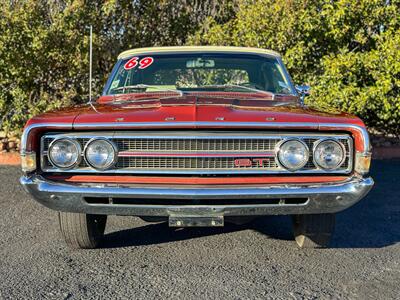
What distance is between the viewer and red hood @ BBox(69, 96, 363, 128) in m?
2.84

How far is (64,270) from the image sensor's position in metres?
3.19

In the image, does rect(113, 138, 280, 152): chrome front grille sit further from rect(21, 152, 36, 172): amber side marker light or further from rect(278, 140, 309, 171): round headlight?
rect(21, 152, 36, 172): amber side marker light

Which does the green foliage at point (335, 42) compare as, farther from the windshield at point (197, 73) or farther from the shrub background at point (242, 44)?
the windshield at point (197, 73)

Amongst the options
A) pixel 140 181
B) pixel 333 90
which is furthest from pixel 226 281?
pixel 333 90

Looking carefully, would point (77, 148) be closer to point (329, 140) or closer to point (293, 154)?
point (293, 154)

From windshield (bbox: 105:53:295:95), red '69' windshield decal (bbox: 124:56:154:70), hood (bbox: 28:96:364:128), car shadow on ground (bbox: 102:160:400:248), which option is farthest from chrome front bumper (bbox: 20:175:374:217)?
red '69' windshield decal (bbox: 124:56:154:70)

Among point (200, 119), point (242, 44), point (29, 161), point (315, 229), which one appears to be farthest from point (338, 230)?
point (242, 44)

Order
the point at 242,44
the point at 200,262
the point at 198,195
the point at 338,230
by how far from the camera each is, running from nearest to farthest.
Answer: the point at 198,195
the point at 200,262
the point at 338,230
the point at 242,44

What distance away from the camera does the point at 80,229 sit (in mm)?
3381

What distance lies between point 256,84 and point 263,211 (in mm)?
1662

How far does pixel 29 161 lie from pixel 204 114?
1188 millimetres

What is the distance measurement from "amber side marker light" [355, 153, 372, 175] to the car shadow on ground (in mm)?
1040

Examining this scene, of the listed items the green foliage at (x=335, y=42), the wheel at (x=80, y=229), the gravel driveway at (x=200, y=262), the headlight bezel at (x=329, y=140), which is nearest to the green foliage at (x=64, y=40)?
the green foliage at (x=335, y=42)

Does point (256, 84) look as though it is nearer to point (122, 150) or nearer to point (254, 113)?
point (254, 113)
